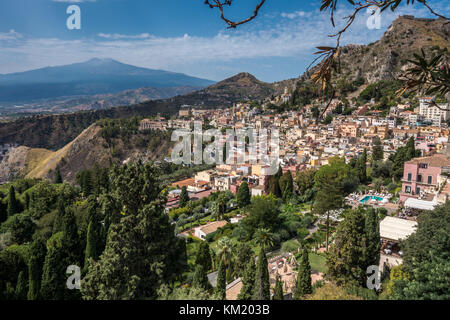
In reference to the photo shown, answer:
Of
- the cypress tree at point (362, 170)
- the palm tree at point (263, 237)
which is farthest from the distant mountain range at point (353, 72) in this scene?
the palm tree at point (263, 237)

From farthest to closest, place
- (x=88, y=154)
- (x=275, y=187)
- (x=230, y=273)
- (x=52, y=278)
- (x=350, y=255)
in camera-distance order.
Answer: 1. (x=88, y=154)
2. (x=275, y=187)
3. (x=230, y=273)
4. (x=52, y=278)
5. (x=350, y=255)

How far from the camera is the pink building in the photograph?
16875 mm

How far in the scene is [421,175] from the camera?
678 inches

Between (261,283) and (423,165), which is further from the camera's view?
(423,165)

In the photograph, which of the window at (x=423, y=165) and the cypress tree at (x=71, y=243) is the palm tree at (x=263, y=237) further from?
the window at (x=423, y=165)

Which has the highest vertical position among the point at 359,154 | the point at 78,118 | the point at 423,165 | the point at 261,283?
the point at 78,118

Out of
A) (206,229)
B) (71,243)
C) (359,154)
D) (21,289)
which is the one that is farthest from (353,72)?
(21,289)

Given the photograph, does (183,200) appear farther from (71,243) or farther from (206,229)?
(71,243)

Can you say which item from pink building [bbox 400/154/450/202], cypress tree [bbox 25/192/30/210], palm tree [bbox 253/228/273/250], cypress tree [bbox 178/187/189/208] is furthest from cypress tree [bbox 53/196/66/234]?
pink building [bbox 400/154/450/202]

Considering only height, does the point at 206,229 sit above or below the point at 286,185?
below

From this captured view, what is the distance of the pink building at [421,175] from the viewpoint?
16875mm

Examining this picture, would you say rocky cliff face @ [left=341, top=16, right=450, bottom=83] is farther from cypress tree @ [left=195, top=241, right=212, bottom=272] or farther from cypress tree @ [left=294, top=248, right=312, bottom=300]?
cypress tree @ [left=294, top=248, right=312, bottom=300]

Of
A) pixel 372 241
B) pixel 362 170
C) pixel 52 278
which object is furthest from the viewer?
pixel 362 170
